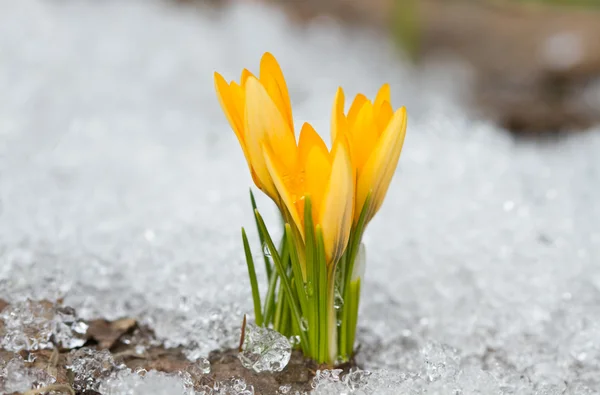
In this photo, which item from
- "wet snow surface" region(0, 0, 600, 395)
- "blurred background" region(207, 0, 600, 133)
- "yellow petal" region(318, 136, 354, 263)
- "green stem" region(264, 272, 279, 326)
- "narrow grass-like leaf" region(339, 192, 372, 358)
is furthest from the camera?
"blurred background" region(207, 0, 600, 133)

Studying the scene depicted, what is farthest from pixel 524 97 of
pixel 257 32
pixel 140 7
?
pixel 140 7

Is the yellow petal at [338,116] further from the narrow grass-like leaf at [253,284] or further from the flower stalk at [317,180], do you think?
the narrow grass-like leaf at [253,284]

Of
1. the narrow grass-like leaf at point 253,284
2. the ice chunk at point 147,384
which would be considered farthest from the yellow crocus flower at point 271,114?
the ice chunk at point 147,384

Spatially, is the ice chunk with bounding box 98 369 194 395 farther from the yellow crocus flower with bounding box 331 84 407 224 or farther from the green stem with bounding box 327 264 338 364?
the yellow crocus flower with bounding box 331 84 407 224

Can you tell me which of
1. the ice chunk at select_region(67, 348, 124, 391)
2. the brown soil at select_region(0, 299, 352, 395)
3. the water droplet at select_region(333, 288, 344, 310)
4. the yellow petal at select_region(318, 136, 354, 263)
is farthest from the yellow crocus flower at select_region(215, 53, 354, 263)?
the ice chunk at select_region(67, 348, 124, 391)

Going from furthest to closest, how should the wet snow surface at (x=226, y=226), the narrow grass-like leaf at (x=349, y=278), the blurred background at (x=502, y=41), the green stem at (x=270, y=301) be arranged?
the blurred background at (x=502, y=41), the wet snow surface at (x=226, y=226), the green stem at (x=270, y=301), the narrow grass-like leaf at (x=349, y=278)
